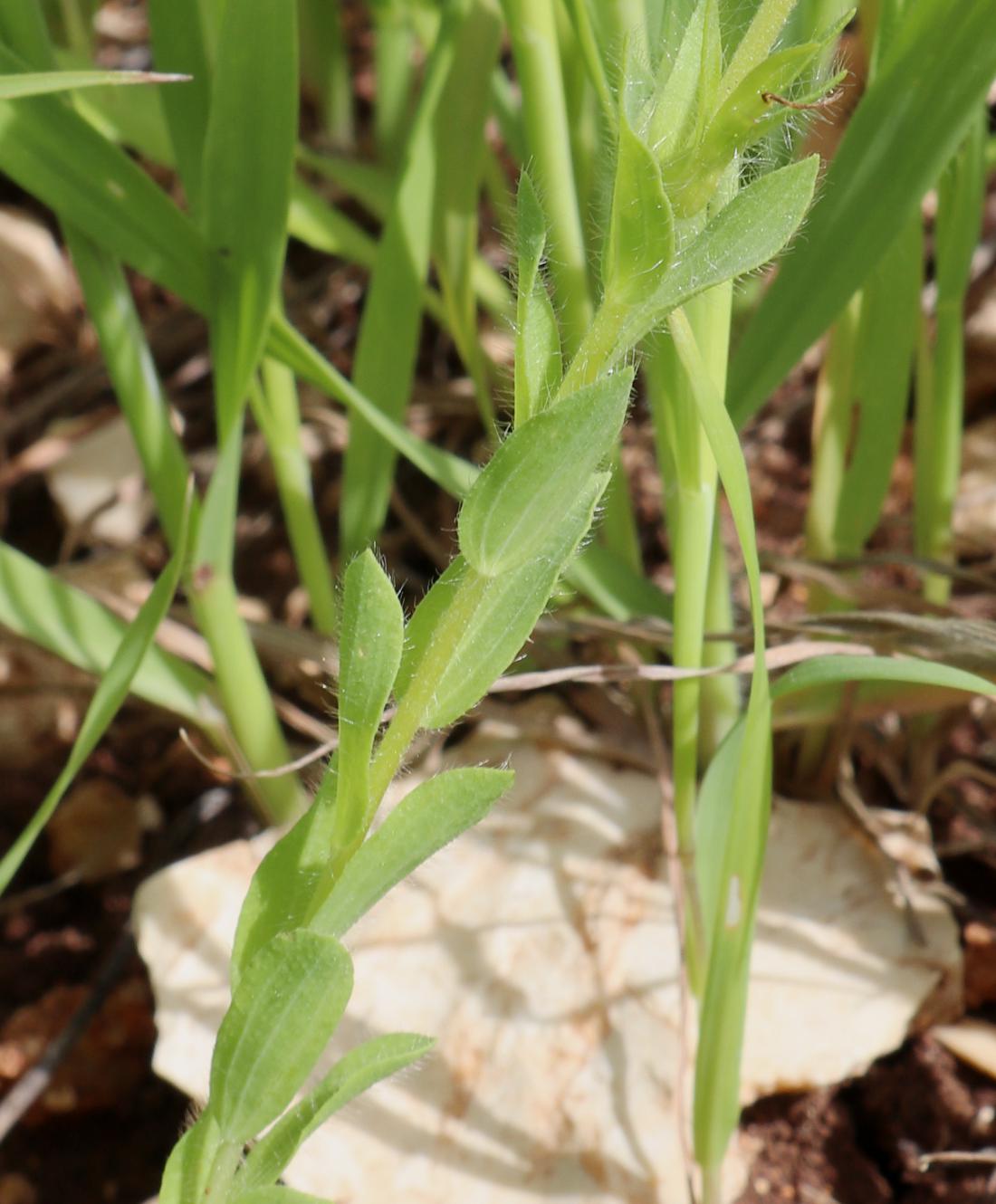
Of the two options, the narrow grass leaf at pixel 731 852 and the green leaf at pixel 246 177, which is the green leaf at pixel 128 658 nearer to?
the green leaf at pixel 246 177

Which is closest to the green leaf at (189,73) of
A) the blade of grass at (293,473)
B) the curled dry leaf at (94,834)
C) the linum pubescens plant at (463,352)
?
the linum pubescens plant at (463,352)

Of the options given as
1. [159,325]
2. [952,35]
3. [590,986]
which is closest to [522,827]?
[590,986]

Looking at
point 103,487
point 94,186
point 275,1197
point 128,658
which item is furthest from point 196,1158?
point 103,487

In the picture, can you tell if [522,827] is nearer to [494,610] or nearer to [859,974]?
[859,974]

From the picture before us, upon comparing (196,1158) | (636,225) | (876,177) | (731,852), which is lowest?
(196,1158)

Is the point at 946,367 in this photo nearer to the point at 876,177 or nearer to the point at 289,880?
the point at 876,177

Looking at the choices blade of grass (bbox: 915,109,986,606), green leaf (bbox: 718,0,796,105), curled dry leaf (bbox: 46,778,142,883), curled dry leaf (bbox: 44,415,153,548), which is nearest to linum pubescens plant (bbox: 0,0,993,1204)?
green leaf (bbox: 718,0,796,105)

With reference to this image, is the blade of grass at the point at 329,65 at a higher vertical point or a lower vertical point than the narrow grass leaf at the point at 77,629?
higher
